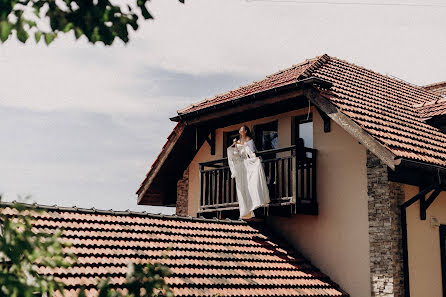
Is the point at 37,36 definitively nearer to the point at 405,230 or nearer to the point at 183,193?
the point at 405,230

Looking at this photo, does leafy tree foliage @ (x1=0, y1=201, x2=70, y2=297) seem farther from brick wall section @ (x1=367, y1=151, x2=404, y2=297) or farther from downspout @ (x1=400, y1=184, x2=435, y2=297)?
downspout @ (x1=400, y1=184, x2=435, y2=297)

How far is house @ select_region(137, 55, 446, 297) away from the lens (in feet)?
41.2

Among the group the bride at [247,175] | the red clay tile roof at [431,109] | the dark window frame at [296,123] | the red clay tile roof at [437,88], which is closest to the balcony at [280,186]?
the bride at [247,175]

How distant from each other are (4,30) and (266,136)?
12296 millimetres

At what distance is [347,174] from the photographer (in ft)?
44.1

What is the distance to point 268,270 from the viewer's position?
40.8 ft

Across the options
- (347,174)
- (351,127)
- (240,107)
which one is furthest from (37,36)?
(240,107)

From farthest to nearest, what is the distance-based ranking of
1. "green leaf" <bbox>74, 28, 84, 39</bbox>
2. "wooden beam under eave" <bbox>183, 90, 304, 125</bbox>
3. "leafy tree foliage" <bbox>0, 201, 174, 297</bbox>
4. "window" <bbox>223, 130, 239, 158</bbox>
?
"window" <bbox>223, 130, 239, 158</bbox> < "wooden beam under eave" <bbox>183, 90, 304, 125</bbox> < "green leaf" <bbox>74, 28, 84, 39</bbox> < "leafy tree foliage" <bbox>0, 201, 174, 297</bbox>

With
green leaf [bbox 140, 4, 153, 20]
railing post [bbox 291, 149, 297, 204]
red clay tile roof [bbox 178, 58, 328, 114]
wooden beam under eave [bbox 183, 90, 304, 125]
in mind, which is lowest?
green leaf [bbox 140, 4, 153, 20]

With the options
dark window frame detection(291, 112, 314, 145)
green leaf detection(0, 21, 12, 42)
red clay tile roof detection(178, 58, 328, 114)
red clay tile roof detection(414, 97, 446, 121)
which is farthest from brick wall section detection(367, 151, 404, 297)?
green leaf detection(0, 21, 12, 42)

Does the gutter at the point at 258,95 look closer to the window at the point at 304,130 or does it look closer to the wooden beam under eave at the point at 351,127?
the wooden beam under eave at the point at 351,127

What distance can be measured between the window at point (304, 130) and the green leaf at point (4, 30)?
36.8 ft

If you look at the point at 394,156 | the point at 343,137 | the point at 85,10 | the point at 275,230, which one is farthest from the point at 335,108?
the point at 85,10

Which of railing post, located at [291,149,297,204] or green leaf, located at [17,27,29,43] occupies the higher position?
railing post, located at [291,149,297,204]
